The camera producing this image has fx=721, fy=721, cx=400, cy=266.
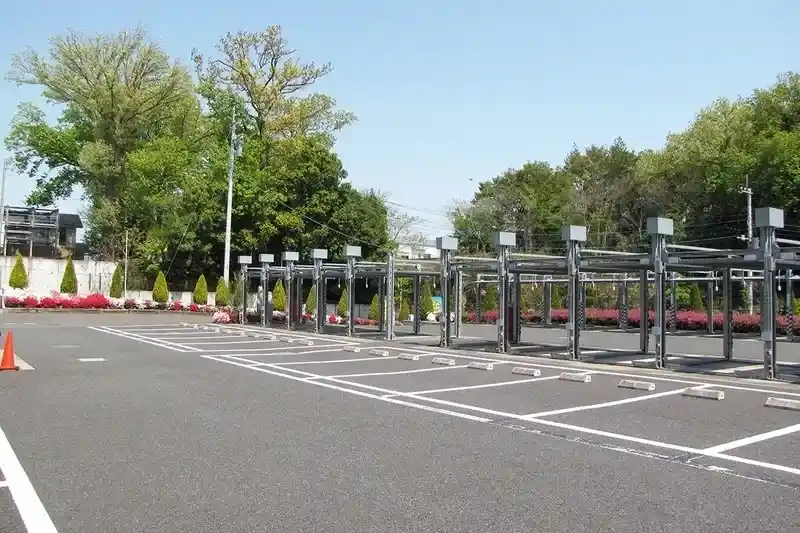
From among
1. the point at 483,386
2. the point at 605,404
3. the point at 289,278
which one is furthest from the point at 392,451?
the point at 289,278

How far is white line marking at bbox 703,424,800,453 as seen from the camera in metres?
7.41

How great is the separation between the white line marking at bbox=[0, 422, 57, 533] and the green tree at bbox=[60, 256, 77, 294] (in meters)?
38.8

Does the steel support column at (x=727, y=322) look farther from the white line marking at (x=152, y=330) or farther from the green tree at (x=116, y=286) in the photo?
the green tree at (x=116, y=286)

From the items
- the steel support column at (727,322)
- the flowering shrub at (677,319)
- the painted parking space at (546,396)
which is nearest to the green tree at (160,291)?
the flowering shrub at (677,319)

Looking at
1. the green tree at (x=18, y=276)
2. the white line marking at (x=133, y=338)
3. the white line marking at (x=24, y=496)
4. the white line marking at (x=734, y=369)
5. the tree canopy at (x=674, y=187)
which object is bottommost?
the white line marking at (x=24, y=496)

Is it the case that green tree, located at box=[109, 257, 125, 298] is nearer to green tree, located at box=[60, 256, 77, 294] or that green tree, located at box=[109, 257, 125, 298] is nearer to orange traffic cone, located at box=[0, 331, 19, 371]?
green tree, located at box=[60, 256, 77, 294]

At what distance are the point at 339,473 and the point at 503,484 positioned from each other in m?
1.41

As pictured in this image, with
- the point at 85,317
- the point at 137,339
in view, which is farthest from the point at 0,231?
the point at 137,339

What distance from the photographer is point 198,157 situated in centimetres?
4891

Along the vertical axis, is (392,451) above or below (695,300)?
below

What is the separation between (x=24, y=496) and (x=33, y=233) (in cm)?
4965

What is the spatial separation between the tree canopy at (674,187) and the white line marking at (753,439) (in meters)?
34.7

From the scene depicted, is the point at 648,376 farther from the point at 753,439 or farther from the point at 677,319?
the point at 677,319

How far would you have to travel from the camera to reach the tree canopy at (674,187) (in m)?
41.1
